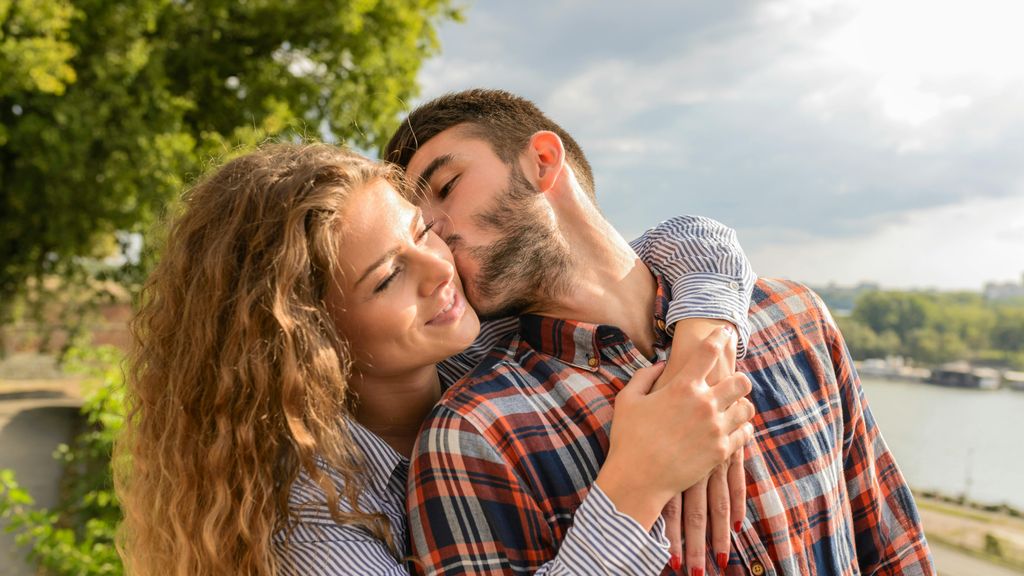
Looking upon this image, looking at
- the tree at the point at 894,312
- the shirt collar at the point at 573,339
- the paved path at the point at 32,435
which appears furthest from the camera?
the tree at the point at 894,312

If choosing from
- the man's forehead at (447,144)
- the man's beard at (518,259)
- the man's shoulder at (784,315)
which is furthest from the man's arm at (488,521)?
the man's forehead at (447,144)

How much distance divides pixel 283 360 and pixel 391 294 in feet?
0.92

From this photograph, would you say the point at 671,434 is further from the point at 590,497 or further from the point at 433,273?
the point at 433,273

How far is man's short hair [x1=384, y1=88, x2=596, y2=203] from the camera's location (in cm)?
233

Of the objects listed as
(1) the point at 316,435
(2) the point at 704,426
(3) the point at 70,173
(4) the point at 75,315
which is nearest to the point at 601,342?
(2) the point at 704,426

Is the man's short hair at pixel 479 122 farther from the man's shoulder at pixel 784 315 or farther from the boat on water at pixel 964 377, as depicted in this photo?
the boat on water at pixel 964 377

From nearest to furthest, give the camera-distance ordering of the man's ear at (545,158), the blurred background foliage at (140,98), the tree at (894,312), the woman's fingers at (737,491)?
the woman's fingers at (737,491)
the man's ear at (545,158)
the tree at (894,312)
the blurred background foliage at (140,98)

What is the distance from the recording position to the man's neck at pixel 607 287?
7.14 ft

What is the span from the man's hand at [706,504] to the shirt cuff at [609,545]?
0.13 metres

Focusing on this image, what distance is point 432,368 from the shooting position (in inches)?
85.7

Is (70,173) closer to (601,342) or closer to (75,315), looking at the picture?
(75,315)

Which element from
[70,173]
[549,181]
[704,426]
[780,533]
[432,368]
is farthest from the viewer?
[70,173]

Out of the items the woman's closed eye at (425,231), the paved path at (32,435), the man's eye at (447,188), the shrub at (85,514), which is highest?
the man's eye at (447,188)

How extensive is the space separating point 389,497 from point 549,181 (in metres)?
0.97
